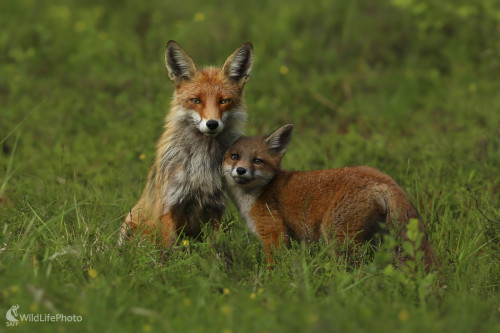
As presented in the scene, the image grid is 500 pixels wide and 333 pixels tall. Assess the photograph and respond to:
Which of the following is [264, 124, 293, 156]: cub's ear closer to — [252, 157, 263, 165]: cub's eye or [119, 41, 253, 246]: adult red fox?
[252, 157, 263, 165]: cub's eye

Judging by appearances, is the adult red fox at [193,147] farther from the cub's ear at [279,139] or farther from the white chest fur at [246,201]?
the cub's ear at [279,139]

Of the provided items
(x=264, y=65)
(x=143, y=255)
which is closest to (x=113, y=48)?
(x=264, y=65)

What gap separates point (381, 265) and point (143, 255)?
179 cm

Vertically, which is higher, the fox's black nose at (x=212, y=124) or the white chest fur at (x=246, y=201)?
the fox's black nose at (x=212, y=124)

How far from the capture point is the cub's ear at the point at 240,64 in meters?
5.65

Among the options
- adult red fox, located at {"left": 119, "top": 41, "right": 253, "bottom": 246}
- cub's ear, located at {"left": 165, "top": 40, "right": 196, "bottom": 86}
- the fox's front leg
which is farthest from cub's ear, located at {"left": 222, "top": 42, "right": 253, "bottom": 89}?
the fox's front leg

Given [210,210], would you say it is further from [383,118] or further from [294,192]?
[383,118]

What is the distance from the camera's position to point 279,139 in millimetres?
5504

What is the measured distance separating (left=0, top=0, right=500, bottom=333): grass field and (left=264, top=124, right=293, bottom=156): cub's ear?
0.77 m

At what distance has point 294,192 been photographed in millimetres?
5117

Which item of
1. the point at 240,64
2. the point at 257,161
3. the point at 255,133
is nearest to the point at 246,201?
the point at 257,161

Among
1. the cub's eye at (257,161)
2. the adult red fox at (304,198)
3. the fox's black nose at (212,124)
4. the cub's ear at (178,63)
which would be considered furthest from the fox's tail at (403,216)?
the cub's ear at (178,63)

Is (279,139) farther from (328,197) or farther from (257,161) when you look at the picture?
(328,197)

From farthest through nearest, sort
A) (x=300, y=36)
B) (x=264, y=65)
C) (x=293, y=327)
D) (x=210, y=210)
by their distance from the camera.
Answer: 1. (x=300, y=36)
2. (x=264, y=65)
3. (x=210, y=210)
4. (x=293, y=327)
